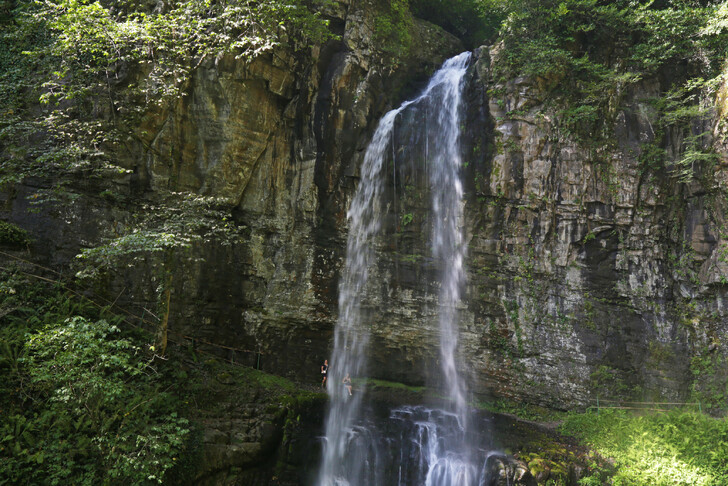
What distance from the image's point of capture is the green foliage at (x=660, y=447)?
26.2ft

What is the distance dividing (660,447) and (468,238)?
676 cm

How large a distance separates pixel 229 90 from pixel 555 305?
36.9 feet

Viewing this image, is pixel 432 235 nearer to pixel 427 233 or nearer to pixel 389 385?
pixel 427 233

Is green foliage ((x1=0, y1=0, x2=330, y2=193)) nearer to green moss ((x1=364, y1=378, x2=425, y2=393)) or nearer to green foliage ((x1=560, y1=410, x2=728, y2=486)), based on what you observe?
green moss ((x1=364, y1=378, x2=425, y2=393))

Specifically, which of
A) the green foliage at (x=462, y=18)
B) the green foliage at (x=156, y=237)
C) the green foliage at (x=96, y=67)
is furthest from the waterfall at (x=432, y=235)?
the green foliage at (x=156, y=237)

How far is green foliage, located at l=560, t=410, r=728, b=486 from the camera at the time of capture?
798 centimetres

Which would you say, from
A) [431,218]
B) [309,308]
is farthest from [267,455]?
[431,218]

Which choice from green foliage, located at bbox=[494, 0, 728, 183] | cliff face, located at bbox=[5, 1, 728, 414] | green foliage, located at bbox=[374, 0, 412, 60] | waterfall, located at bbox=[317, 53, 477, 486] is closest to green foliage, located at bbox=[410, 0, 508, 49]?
green foliage, located at bbox=[374, 0, 412, 60]

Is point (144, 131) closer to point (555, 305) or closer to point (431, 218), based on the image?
point (431, 218)

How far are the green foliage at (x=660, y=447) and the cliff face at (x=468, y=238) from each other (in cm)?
133

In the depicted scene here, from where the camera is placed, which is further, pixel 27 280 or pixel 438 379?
pixel 438 379

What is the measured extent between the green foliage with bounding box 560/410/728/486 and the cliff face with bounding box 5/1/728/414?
1.33 meters

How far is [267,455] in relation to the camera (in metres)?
8.28

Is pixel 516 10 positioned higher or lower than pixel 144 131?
higher
